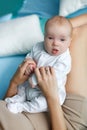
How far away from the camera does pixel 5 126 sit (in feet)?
3.49

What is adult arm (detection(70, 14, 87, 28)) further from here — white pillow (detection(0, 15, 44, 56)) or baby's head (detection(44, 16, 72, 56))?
white pillow (detection(0, 15, 44, 56))

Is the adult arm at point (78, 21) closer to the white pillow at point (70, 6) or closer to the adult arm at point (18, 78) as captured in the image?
the adult arm at point (18, 78)

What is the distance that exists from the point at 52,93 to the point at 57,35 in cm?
22

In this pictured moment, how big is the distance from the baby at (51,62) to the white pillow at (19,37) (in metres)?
0.34

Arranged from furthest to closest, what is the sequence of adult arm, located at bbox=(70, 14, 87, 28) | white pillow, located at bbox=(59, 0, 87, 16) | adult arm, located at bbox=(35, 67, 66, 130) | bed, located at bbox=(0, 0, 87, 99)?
white pillow, located at bbox=(59, 0, 87, 16) < bed, located at bbox=(0, 0, 87, 99) < adult arm, located at bbox=(70, 14, 87, 28) < adult arm, located at bbox=(35, 67, 66, 130)

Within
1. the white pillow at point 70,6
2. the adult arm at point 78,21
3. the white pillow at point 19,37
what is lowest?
the white pillow at point 19,37

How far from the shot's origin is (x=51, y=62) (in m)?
1.20

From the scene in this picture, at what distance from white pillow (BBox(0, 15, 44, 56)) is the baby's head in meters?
0.40

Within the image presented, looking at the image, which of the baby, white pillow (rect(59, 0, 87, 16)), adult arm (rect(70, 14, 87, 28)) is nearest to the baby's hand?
the baby

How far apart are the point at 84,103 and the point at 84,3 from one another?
32.9 inches

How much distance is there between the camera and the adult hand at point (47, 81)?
1.14m

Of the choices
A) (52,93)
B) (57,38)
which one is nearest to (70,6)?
(57,38)

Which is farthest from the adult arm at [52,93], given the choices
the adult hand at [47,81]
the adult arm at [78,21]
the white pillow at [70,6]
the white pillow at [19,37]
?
the white pillow at [70,6]

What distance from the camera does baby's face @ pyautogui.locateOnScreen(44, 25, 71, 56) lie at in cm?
115
